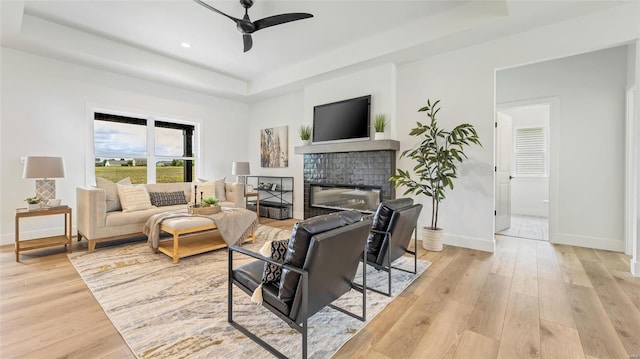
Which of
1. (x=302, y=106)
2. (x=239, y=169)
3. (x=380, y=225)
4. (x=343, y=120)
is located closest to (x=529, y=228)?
(x=343, y=120)

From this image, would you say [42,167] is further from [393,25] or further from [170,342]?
[393,25]

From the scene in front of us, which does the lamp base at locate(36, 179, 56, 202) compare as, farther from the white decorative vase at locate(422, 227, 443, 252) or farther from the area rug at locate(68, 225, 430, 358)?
the white decorative vase at locate(422, 227, 443, 252)

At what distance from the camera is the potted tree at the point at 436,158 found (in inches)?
144

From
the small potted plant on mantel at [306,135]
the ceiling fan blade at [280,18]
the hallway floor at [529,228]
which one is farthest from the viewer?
the small potted plant on mantel at [306,135]

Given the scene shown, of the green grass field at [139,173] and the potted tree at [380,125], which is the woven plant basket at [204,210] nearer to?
the green grass field at [139,173]

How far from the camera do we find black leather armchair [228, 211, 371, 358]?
149 cm

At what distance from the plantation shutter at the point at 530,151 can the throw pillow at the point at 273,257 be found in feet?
23.7

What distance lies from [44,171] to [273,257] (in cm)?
362

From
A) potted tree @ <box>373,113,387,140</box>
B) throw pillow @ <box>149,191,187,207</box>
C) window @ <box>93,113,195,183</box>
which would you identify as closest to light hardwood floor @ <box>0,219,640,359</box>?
throw pillow @ <box>149,191,187,207</box>

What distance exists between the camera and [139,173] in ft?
17.6

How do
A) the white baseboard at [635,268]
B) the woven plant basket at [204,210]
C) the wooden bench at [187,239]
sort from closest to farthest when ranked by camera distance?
the white baseboard at [635,268] → the wooden bench at [187,239] → the woven plant basket at [204,210]

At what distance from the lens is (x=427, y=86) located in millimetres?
4184

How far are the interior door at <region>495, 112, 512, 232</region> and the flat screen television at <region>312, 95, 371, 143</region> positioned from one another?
229cm

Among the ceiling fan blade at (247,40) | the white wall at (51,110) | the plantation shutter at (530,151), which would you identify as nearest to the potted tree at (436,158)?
the ceiling fan blade at (247,40)
